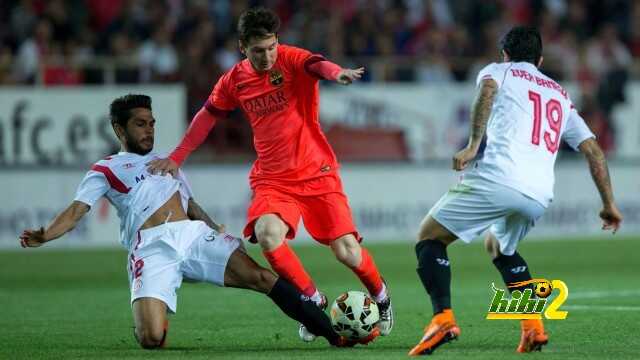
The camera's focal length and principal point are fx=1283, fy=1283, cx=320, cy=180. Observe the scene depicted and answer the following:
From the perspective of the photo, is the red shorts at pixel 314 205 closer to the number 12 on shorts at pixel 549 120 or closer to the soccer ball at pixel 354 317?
the soccer ball at pixel 354 317

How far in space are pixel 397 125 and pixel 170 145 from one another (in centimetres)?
363

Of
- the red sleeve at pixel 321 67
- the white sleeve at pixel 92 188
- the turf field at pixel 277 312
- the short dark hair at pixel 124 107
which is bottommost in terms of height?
the turf field at pixel 277 312

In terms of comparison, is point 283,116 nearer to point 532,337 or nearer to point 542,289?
point 542,289

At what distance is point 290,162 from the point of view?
338 inches

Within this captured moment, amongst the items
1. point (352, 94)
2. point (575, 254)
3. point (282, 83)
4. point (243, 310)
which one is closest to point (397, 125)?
point (352, 94)

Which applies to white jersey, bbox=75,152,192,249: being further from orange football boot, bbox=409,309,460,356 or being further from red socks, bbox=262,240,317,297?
orange football boot, bbox=409,309,460,356

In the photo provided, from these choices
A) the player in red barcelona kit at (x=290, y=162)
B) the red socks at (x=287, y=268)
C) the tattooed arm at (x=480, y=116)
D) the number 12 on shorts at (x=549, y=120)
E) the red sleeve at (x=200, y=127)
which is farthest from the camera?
the red sleeve at (x=200, y=127)

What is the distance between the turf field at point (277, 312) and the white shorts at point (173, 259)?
40 centimetres

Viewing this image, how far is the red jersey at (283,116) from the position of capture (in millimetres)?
8523

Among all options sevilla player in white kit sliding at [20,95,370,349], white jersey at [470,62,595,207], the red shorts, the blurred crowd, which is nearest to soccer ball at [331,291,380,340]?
sevilla player in white kit sliding at [20,95,370,349]

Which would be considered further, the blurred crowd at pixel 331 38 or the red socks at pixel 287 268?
the blurred crowd at pixel 331 38

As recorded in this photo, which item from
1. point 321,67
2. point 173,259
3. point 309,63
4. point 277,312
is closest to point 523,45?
point 321,67

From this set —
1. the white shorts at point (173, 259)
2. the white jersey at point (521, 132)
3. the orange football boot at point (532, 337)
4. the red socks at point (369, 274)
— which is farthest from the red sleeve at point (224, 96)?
the orange football boot at point (532, 337)

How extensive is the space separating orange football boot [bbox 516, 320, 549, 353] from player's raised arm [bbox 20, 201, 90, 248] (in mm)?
2854
